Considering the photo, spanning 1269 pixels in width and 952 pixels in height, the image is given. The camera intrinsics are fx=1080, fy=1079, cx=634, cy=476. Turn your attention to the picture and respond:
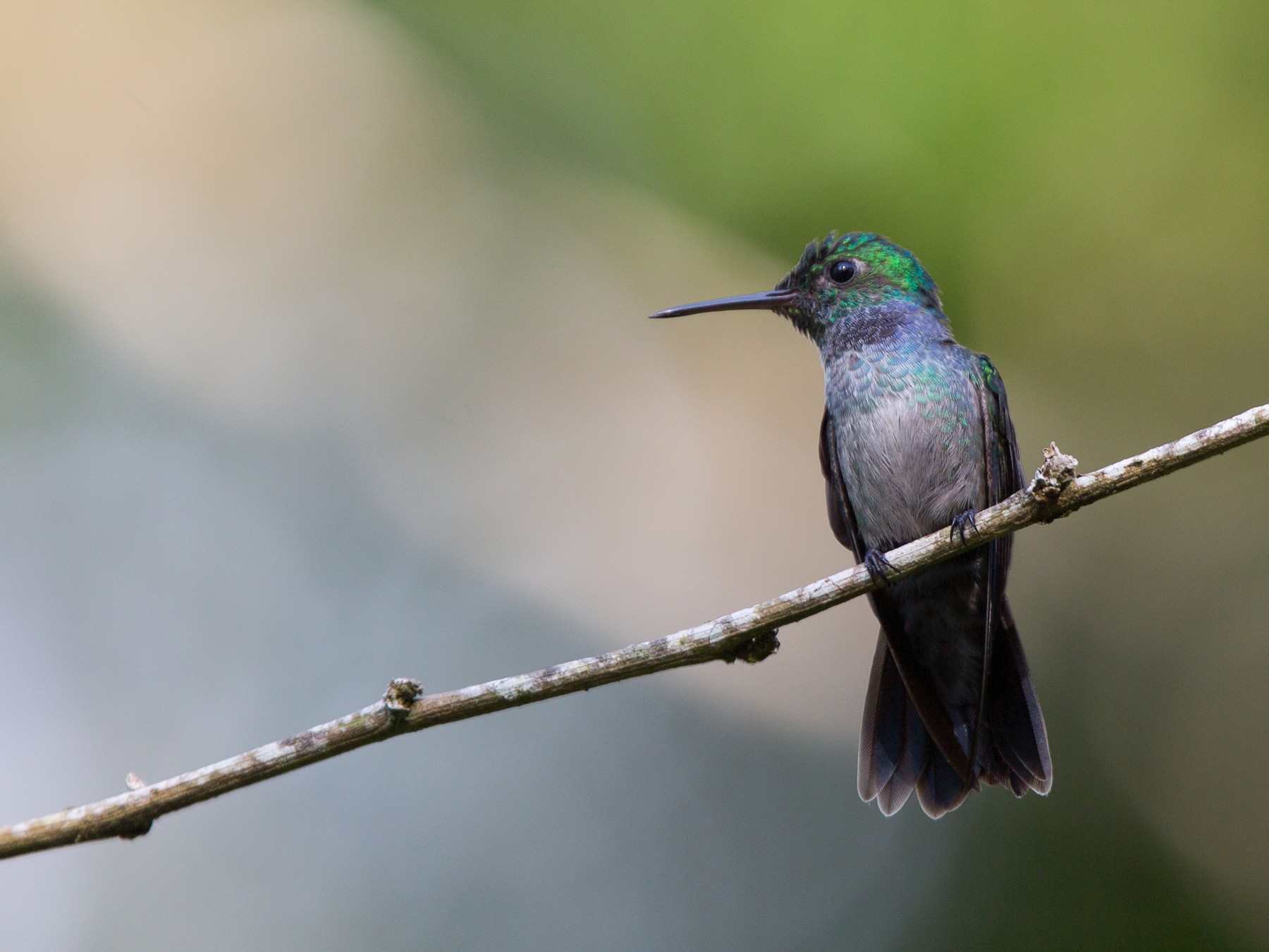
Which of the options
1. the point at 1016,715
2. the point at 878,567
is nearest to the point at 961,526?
the point at 878,567

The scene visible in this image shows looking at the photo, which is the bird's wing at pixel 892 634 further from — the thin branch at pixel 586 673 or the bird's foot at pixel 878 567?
the thin branch at pixel 586 673

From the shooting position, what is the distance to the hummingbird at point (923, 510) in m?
3.83

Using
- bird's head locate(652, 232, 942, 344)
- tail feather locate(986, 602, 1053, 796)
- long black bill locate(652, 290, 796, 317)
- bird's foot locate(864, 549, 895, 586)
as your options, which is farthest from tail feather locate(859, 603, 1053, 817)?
long black bill locate(652, 290, 796, 317)

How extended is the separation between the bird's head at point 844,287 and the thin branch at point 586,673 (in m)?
1.72

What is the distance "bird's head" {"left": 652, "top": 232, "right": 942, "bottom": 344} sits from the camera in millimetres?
4277

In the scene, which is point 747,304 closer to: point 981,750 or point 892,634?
point 892,634

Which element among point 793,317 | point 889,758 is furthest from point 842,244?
point 889,758

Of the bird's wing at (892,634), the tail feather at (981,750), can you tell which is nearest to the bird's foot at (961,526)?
the bird's wing at (892,634)

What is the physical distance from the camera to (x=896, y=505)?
403cm

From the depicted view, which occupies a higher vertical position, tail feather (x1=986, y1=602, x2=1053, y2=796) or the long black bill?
the long black bill

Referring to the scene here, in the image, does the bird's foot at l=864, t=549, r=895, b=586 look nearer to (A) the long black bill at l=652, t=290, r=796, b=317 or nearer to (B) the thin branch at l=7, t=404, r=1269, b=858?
(B) the thin branch at l=7, t=404, r=1269, b=858

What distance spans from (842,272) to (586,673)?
2.51 m

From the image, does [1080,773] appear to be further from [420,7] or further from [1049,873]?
[420,7]

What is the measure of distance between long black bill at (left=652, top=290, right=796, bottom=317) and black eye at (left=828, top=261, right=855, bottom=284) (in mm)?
184
